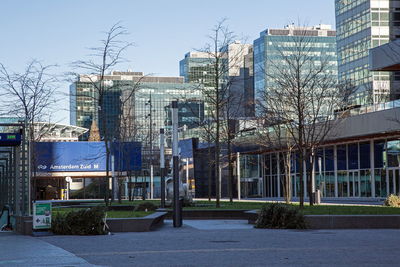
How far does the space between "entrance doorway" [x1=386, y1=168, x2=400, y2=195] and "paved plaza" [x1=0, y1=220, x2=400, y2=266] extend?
34279 mm

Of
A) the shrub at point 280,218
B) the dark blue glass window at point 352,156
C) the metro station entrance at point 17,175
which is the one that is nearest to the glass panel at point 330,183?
the dark blue glass window at point 352,156

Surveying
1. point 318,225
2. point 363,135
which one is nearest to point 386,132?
point 363,135

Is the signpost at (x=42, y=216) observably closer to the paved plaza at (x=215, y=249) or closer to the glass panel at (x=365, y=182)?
the paved plaza at (x=215, y=249)

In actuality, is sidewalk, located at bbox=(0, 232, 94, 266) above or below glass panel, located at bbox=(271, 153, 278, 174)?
below

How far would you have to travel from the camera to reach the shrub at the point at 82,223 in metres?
22.6

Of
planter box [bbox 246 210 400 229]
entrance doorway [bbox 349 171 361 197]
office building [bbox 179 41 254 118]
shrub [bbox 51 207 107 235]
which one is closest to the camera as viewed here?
shrub [bbox 51 207 107 235]

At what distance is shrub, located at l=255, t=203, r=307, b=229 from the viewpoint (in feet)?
79.7

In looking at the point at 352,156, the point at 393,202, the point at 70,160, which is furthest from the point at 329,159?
the point at 393,202

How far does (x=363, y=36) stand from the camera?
4294 inches

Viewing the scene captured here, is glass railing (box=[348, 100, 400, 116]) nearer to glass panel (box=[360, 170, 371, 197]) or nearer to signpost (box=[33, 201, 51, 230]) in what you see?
glass panel (box=[360, 170, 371, 197])

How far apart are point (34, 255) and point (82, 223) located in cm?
722

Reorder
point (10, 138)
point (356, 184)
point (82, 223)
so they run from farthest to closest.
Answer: point (356, 184) < point (10, 138) < point (82, 223)

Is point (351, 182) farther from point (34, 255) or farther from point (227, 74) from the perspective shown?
point (34, 255)

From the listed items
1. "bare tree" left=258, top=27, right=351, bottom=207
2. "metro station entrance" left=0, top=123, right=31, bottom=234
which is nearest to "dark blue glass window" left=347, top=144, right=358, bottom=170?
"bare tree" left=258, top=27, right=351, bottom=207
